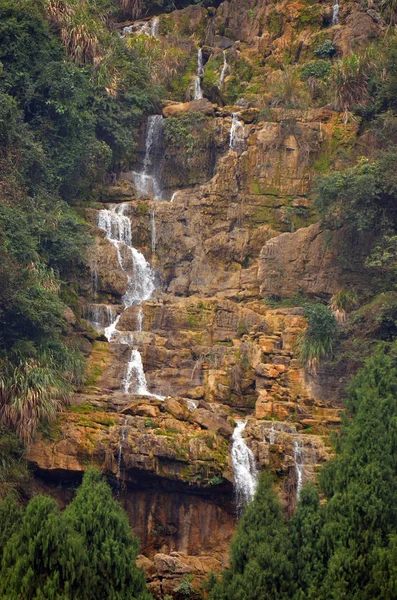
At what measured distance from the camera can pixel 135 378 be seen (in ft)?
113

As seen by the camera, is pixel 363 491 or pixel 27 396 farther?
pixel 27 396

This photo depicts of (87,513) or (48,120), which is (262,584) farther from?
(48,120)

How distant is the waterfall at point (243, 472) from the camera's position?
29.9m

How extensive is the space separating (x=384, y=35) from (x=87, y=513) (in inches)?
1118

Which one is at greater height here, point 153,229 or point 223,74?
point 223,74

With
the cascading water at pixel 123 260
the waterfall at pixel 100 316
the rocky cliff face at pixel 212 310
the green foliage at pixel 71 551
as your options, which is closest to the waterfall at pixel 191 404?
the rocky cliff face at pixel 212 310

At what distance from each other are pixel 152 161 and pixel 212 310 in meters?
9.99

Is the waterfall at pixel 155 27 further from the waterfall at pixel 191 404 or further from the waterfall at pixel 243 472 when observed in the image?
the waterfall at pixel 243 472

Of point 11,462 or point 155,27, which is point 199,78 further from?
point 11,462

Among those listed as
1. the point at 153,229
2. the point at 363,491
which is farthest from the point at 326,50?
the point at 363,491

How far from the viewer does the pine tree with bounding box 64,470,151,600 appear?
916 inches

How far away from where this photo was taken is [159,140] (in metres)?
43.6

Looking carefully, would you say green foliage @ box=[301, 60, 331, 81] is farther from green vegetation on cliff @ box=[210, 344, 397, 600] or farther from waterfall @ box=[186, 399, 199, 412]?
green vegetation on cliff @ box=[210, 344, 397, 600]

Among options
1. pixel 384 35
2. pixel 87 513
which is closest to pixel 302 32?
pixel 384 35
